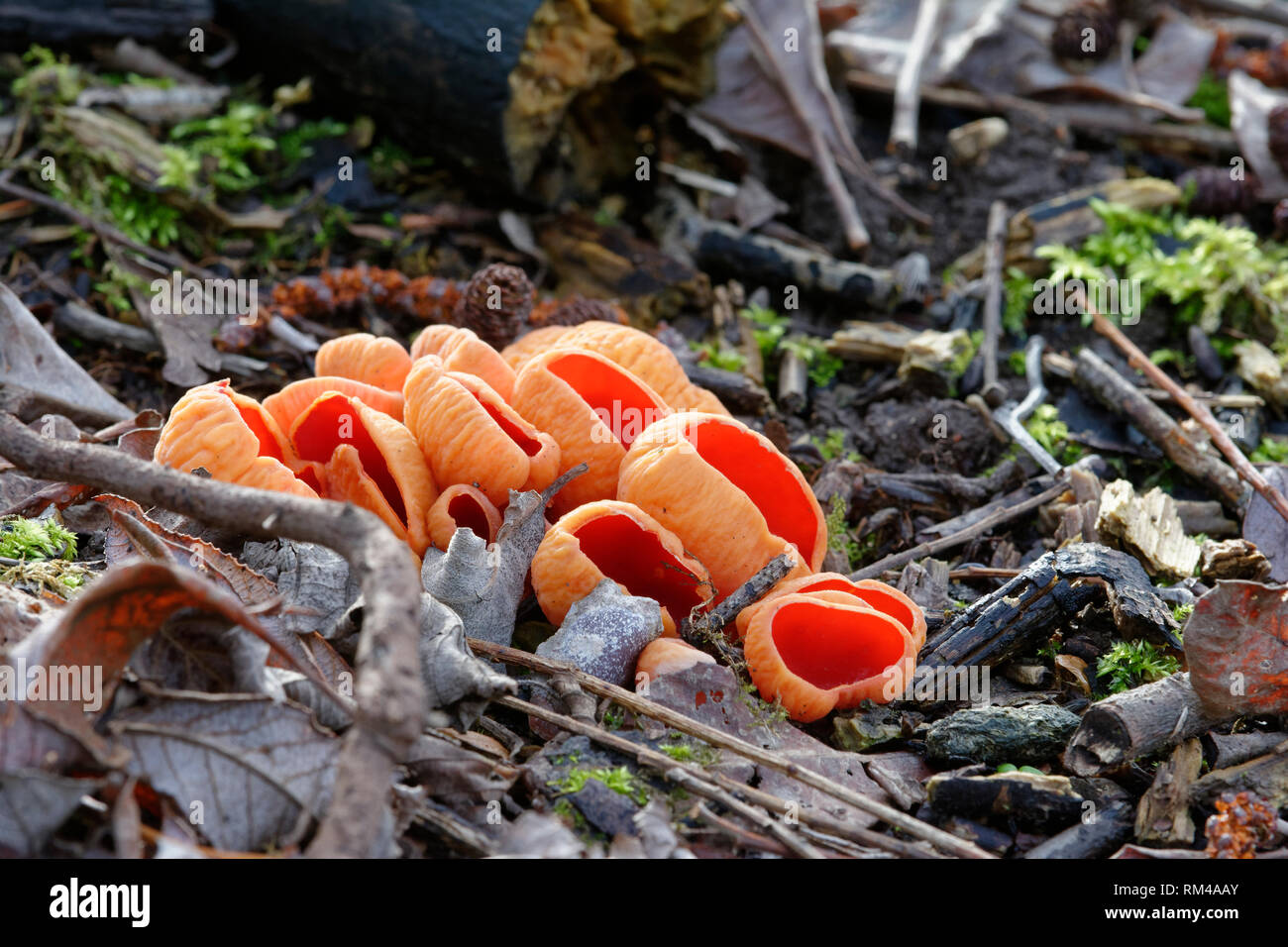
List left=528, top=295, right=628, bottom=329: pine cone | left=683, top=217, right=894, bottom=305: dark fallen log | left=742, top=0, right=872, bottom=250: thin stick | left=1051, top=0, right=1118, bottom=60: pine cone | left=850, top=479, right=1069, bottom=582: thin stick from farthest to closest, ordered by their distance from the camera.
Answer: left=1051, top=0, right=1118, bottom=60: pine cone, left=742, top=0, right=872, bottom=250: thin stick, left=683, top=217, right=894, bottom=305: dark fallen log, left=528, top=295, right=628, bottom=329: pine cone, left=850, top=479, right=1069, bottom=582: thin stick

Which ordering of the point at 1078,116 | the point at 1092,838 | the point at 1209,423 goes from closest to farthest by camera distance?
1. the point at 1092,838
2. the point at 1209,423
3. the point at 1078,116

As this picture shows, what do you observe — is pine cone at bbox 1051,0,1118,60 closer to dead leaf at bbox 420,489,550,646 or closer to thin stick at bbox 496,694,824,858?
dead leaf at bbox 420,489,550,646

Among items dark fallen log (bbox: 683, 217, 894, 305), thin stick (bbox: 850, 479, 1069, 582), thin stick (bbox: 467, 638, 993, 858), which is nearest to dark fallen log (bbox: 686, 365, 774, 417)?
thin stick (bbox: 850, 479, 1069, 582)

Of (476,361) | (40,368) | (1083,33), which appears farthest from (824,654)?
(1083,33)

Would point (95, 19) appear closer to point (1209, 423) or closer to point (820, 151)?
point (820, 151)

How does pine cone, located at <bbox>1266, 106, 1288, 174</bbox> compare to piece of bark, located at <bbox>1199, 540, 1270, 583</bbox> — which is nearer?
piece of bark, located at <bbox>1199, 540, 1270, 583</bbox>
